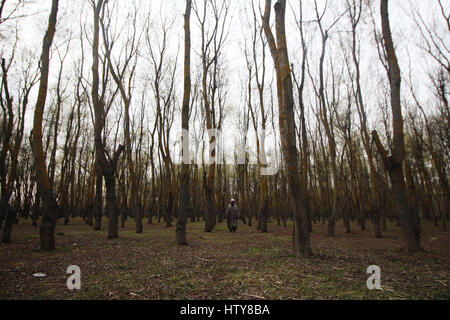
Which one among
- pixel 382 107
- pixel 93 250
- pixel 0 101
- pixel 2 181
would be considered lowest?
pixel 93 250

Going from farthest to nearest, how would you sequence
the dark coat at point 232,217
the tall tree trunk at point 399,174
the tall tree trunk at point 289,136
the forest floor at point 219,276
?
the dark coat at point 232,217, the tall tree trunk at point 399,174, the tall tree trunk at point 289,136, the forest floor at point 219,276

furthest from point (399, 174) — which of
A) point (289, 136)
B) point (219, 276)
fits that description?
point (219, 276)

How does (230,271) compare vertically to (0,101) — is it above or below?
below

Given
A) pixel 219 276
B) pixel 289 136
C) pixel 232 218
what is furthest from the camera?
pixel 232 218

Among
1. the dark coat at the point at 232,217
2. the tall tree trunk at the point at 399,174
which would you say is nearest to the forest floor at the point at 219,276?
the tall tree trunk at the point at 399,174

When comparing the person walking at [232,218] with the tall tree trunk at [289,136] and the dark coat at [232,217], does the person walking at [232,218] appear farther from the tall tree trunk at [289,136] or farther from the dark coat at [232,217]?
the tall tree trunk at [289,136]

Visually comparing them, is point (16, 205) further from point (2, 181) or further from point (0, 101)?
point (2, 181)

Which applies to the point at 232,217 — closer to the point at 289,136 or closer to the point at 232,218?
the point at 232,218

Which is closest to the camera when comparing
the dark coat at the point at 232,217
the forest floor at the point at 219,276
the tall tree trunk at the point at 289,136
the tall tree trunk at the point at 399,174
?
the forest floor at the point at 219,276

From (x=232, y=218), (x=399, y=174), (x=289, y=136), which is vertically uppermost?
(x=289, y=136)

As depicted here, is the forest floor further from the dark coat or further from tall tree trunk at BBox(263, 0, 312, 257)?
the dark coat

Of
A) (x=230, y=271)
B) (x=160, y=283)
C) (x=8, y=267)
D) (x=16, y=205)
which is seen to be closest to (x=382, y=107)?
(x=230, y=271)
